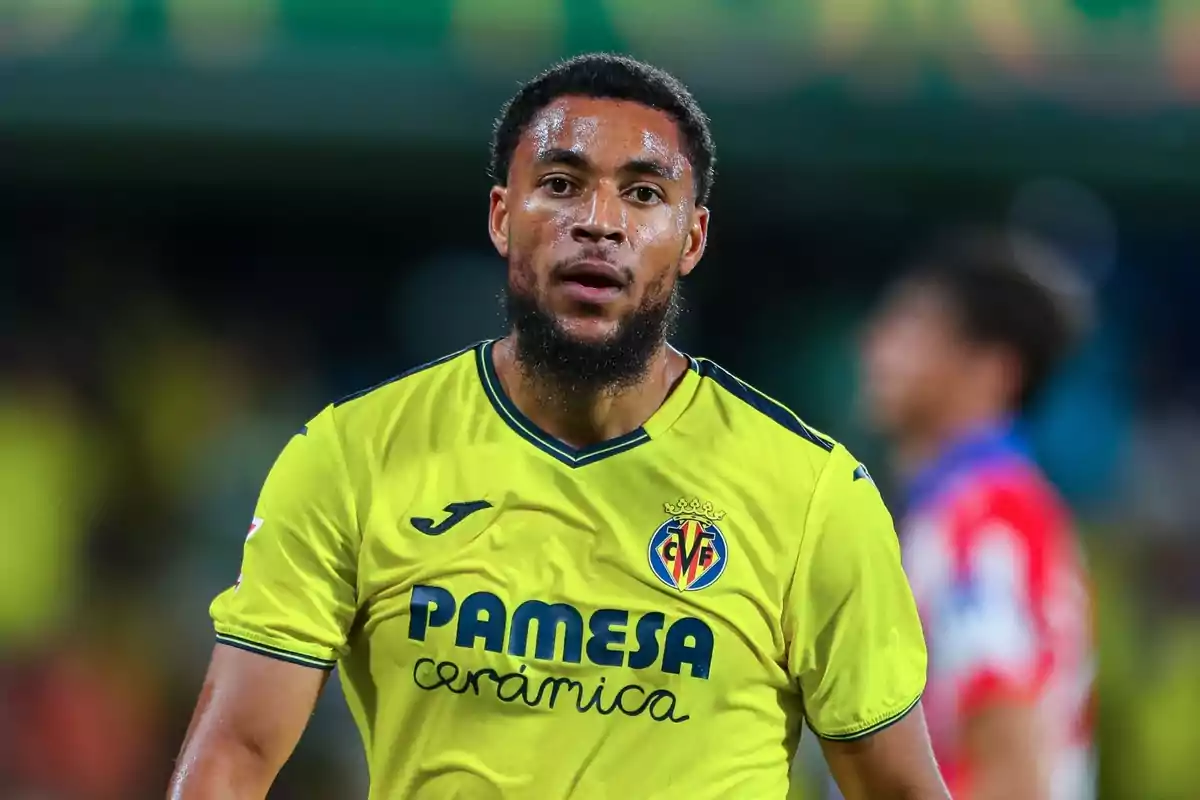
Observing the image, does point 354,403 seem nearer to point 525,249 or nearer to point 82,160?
point 525,249

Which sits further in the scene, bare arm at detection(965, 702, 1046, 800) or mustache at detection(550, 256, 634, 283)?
bare arm at detection(965, 702, 1046, 800)

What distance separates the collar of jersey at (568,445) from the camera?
2.56 meters

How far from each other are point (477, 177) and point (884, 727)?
5.06 m

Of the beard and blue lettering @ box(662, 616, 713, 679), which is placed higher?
the beard

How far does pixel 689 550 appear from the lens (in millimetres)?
2480

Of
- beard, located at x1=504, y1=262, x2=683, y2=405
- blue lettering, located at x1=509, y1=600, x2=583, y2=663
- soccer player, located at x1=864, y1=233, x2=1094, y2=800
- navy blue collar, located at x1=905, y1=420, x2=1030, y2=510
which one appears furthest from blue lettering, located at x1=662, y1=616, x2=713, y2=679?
navy blue collar, located at x1=905, y1=420, x2=1030, y2=510

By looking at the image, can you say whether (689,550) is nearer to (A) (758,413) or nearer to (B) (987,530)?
(A) (758,413)

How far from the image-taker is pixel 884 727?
2455 millimetres

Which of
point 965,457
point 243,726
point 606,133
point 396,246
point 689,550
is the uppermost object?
point 396,246

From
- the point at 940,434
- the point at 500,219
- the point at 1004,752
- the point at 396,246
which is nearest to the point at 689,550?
the point at 500,219

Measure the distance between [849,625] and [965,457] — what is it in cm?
161

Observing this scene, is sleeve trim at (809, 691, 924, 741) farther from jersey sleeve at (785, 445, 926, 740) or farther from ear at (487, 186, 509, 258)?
ear at (487, 186, 509, 258)

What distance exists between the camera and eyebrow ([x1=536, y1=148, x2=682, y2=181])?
248 cm

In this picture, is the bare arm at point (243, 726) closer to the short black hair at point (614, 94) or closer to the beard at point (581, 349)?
the beard at point (581, 349)
